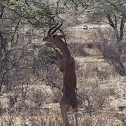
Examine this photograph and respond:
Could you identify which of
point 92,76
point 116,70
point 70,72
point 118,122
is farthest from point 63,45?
point 116,70

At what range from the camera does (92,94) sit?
24.5ft

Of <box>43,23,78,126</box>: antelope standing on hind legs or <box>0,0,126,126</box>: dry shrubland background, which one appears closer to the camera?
<box>43,23,78,126</box>: antelope standing on hind legs

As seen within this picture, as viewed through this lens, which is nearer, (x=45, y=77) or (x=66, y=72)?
(x=66, y=72)

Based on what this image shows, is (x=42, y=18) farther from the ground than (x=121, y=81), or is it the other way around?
(x=42, y=18)

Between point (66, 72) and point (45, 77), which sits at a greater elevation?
point (66, 72)

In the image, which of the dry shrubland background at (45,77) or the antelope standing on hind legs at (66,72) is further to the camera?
the dry shrubland background at (45,77)

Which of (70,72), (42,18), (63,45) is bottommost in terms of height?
(70,72)

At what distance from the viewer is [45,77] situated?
5.82 metres

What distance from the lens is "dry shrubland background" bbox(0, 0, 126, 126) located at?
A: 5391 mm

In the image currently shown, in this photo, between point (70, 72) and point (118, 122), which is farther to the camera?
point (118, 122)

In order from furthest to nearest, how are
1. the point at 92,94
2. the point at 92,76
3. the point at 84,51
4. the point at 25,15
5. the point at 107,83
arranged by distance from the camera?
the point at 84,51, the point at 92,76, the point at 107,83, the point at 92,94, the point at 25,15

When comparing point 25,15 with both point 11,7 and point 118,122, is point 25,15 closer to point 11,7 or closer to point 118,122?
point 11,7

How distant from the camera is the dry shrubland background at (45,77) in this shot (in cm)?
539

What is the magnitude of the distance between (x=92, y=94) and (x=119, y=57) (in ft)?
23.0
